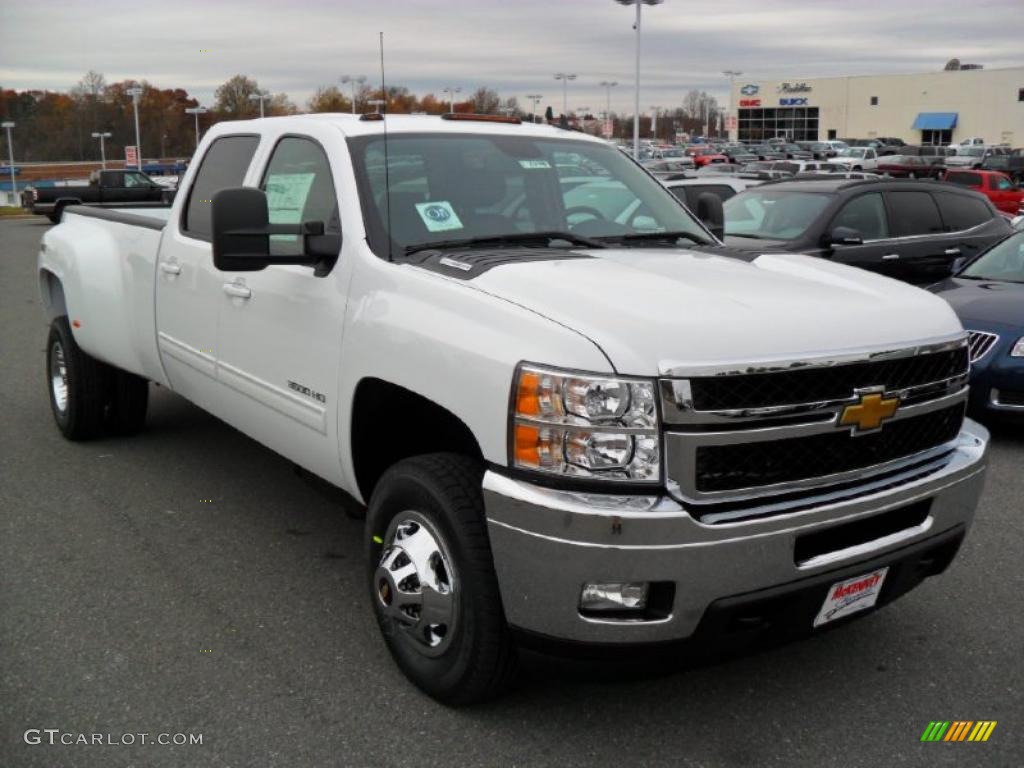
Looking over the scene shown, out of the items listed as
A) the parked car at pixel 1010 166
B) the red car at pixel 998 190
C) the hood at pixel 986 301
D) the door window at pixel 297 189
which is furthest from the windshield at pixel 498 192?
the parked car at pixel 1010 166

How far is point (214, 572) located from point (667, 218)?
2.59 meters

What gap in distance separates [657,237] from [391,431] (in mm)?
1459

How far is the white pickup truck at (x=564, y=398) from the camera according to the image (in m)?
2.75

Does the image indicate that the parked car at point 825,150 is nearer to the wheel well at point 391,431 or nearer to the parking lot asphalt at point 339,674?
the parking lot asphalt at point 339,674

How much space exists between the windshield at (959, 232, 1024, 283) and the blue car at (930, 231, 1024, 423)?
0.16m

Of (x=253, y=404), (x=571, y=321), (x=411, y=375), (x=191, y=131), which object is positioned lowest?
(x=253, y=404)

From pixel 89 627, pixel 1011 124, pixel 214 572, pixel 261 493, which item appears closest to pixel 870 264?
pixel 261 493

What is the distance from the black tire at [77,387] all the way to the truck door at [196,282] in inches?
49.4

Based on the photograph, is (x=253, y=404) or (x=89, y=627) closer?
(x=89, y=627)

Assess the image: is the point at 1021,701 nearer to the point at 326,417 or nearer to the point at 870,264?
the point at 326,417

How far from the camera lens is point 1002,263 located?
820cm

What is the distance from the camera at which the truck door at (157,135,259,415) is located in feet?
15.6

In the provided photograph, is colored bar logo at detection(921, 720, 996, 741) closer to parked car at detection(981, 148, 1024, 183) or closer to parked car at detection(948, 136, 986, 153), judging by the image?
parked car at detection(981, 148, 1024, 183)

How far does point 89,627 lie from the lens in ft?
12.9
